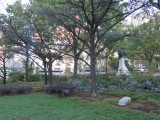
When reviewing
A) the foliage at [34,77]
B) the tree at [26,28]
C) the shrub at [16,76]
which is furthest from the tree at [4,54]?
the foliage at [34,77]

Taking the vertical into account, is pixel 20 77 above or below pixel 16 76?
below

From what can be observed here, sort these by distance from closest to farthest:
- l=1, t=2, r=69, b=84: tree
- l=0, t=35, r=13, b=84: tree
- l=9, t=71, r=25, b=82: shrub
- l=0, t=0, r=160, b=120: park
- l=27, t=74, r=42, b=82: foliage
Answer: l=0, t=0, r=160, b=120: park → l=1, t=2, r=69, b=84: tree → l=0, t=35, r=13, b=84: tree → l=9, t=71, r=25, b=82: shrub → l=27, t=74, r=42, b=82: foliage

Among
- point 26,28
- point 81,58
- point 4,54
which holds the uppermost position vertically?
point 26,28

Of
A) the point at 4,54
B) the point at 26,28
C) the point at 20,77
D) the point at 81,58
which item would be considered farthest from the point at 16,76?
the point at 81,58

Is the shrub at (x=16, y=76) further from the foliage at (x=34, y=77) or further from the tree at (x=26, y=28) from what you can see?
the tree at (x=26, y=28)

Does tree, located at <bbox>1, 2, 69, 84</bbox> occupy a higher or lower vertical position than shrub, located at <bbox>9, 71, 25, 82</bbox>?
higher

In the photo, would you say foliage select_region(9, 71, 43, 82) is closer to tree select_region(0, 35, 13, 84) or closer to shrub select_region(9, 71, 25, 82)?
shrub select_region(9, 71, 25, 82)

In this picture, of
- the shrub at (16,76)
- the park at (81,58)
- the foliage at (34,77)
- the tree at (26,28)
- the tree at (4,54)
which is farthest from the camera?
the foliage at (34,77)

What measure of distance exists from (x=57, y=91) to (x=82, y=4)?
5936 millimetres

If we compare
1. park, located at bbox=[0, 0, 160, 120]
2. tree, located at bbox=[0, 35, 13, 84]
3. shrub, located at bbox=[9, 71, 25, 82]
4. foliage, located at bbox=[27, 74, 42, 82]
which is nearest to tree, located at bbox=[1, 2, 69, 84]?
Answer: park, located at bbox=[0, 0, 160, 120]

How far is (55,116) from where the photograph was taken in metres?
5.32

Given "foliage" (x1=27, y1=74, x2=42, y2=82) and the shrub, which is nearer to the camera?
the shrub

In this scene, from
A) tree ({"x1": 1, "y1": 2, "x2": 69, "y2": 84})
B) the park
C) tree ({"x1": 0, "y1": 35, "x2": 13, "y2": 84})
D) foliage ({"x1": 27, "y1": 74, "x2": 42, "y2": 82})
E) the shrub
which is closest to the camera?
the park

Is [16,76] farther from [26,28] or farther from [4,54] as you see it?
[26,28]
